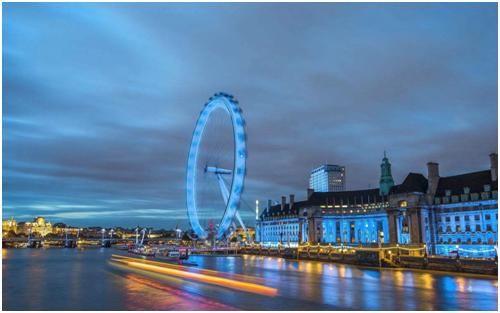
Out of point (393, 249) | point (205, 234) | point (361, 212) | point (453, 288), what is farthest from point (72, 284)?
point (361, 212)

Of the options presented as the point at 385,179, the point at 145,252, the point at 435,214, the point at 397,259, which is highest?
the point at 385,179

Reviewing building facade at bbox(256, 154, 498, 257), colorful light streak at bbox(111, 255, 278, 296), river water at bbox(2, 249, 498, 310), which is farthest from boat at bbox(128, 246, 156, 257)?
river water at bbox(2, 249, 498, 310)

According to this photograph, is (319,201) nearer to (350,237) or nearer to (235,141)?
(350,237)

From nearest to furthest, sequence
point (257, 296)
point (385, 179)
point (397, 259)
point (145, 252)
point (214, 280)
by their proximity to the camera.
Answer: point (257, 296)
point (214, 280)
point (397, 259)
point (145, 252)
point (385, 179)

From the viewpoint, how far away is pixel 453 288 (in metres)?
37.8

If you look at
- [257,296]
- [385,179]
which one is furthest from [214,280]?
[385,179]

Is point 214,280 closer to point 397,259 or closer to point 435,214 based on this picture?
point 397,259

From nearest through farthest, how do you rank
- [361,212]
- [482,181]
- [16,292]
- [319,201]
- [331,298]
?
1. [331,298]
2. [16,292]
3. [482,181]
4. [361,212]
5. [319,201]

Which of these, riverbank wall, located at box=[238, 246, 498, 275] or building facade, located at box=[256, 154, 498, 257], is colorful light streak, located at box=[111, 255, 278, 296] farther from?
building facade, located at box=[256, 154, 498, 257]

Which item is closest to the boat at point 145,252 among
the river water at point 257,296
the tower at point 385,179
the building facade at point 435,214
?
the building facade at point 435,214

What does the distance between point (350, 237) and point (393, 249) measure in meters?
94.6

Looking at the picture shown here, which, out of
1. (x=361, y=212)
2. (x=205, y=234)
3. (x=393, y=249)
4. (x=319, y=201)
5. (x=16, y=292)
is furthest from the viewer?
(x=319, y=201)

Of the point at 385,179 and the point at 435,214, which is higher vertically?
the point at 385,179

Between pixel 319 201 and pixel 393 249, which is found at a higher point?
pixel 319 201
